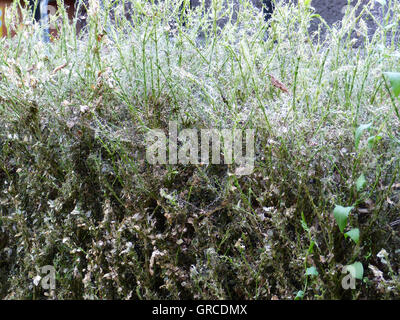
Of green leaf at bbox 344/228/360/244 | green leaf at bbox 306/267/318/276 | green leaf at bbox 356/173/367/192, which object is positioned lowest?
green leaf at bbox 306/267/318/276

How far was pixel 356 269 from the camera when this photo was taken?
1.31 meters

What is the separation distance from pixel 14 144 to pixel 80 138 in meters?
0.37

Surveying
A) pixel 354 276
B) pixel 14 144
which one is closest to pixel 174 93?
pixel 14 144

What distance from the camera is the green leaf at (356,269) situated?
51.4 inches

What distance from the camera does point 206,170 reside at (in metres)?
1.62

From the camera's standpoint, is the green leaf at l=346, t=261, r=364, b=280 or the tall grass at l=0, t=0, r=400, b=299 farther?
the tall grass at l=0, t=0, r=400, b=299

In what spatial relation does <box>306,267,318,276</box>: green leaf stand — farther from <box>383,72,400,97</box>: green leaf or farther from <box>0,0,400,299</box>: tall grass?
<box>383,72,400,97</box>: green leaf

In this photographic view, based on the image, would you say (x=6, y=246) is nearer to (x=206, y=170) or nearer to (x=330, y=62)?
(x=206, y=170)

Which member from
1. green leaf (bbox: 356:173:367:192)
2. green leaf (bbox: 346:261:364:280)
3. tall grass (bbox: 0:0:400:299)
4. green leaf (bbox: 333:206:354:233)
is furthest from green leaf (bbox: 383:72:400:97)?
green leaf (bbox: 346:261:364:280)

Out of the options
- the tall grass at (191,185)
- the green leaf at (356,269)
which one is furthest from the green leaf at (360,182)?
the green leaf at (356,269)

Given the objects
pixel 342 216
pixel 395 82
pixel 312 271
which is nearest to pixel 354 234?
pixel 342 216

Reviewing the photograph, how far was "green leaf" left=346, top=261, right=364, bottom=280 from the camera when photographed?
1.30 meters

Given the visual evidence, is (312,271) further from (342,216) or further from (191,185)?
(191,185)

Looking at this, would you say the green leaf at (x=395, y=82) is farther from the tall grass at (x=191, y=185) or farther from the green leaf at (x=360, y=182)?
the green leaf at (x=360, y=182)
